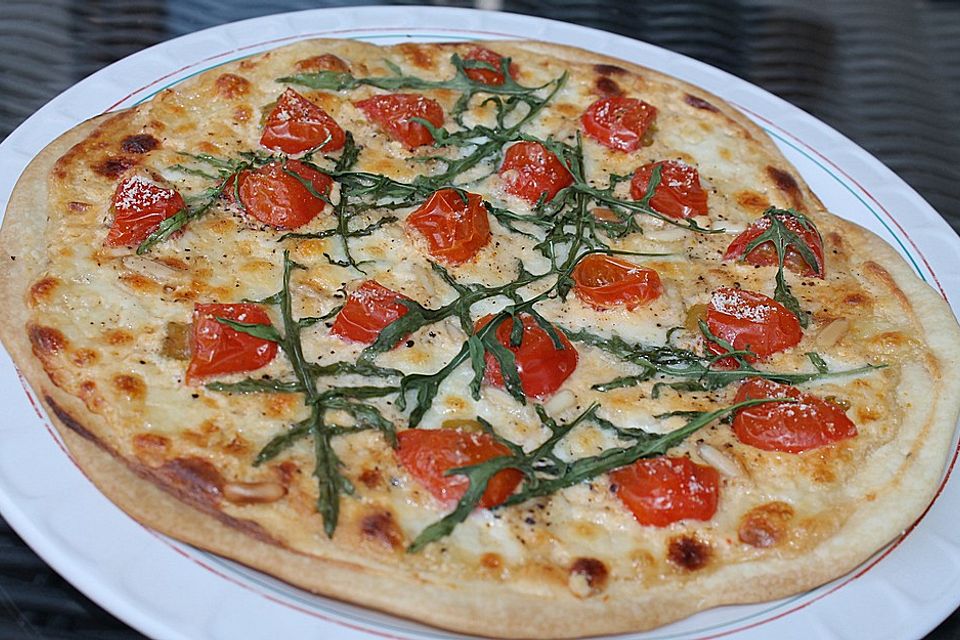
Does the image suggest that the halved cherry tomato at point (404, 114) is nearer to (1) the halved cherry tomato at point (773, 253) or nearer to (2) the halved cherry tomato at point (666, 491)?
(1) the halved cherry tomato at point (773, 253)

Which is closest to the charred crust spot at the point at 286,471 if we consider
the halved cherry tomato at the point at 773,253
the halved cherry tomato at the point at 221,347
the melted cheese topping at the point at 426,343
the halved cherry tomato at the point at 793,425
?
the melted cheese topping at the point at 426,343

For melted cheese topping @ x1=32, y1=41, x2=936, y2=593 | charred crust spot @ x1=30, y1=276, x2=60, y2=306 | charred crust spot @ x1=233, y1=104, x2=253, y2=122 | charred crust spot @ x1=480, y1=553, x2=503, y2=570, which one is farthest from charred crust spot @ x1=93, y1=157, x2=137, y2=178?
charred crust spot @ x1=480, y1=553, x2=503, y2=570

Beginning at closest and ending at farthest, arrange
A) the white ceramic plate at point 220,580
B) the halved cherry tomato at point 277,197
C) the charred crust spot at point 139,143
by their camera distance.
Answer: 1. the white ceramic plate at point 220,580
2. the halved cherry tomato at point 277,197
3. the charred crust spot at point 139,143

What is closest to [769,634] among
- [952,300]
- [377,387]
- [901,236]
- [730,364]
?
[730,364]

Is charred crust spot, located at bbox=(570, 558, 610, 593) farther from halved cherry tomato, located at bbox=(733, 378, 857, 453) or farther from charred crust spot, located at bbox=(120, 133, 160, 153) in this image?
charred crust spot, located at bbox=(120, 133, 160, 153)

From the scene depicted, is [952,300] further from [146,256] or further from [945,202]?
[146,256]

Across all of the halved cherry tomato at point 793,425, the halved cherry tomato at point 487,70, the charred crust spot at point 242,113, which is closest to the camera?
the halved cherry tomato at point 793,425

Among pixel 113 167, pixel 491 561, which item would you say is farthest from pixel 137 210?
pixel 491 561

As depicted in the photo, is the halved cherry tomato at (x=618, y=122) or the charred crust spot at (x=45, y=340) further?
the halved cherry tomato at (x=618, y=122)
